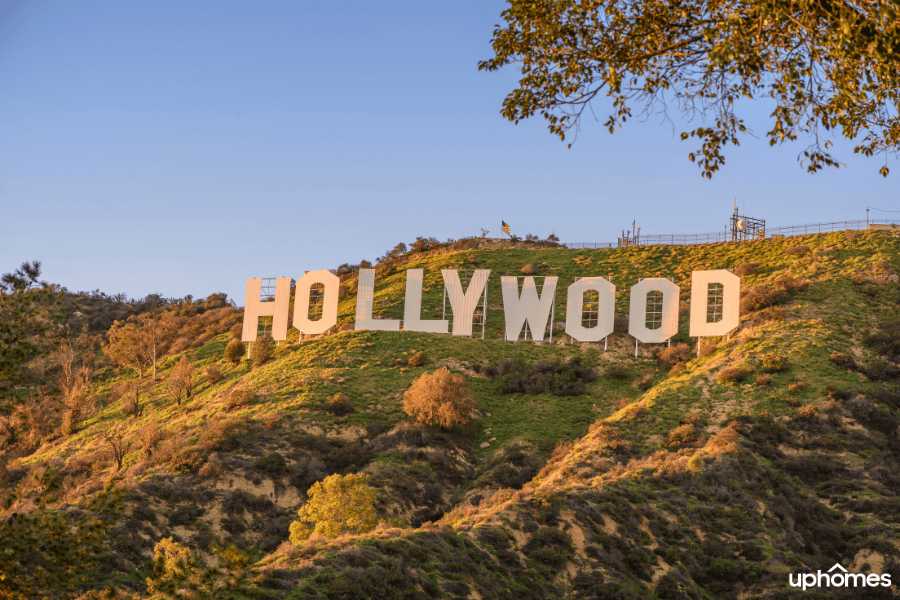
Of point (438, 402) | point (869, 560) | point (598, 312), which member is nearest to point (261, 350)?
point (438, 402)

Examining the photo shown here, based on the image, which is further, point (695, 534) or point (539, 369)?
point (539, 369)

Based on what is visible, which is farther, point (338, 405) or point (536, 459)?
point (338, 405)

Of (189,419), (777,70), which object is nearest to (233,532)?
(189,419)

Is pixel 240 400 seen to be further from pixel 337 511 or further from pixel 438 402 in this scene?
pixel 337 511

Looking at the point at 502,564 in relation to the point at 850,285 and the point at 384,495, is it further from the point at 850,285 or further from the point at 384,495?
the point at 850,285

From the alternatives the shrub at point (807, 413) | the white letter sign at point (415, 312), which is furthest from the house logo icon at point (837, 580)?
the white letter sign at point (415, 312)

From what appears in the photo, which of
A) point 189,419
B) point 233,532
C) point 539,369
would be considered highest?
point 539,369

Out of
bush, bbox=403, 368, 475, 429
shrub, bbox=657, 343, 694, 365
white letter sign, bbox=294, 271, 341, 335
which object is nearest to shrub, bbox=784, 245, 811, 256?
shrub, bbox=657, 343, 694, 365

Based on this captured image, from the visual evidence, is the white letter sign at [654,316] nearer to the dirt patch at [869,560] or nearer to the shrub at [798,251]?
the shrub at [798,251]
